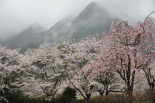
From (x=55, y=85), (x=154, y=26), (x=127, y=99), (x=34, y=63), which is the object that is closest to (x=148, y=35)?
Answer: (x=154, y=26)

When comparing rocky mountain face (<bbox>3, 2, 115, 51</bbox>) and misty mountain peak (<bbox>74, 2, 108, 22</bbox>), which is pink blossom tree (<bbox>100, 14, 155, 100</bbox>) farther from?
misty mountain peak (<bbox>74, 2, 108, 22</bbox>)

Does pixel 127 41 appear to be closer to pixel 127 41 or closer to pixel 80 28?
pixel 127 41

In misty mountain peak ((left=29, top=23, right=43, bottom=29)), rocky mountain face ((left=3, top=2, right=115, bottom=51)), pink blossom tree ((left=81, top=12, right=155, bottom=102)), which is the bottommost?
pink blossom tree ((left=81, top=12, right=155, bottom=102))

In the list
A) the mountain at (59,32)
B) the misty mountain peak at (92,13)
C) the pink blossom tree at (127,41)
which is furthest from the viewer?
the misty mountain peak at (92,13)

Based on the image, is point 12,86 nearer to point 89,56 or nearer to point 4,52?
point 4,52

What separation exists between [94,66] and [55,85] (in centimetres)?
990

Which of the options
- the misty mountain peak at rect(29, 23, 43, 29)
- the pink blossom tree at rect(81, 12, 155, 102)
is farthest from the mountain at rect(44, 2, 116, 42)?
the misty mountain peak at rect(29, 23, 43, 29)

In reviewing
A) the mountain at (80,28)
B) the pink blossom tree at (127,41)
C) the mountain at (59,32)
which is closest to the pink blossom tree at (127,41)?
the pink blossom tree at (127,41)

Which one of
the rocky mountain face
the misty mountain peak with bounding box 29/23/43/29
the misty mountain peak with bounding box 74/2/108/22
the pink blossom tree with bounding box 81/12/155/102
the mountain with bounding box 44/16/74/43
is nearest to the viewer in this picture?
the pink blossom tree with bounding box 81/12/155/102

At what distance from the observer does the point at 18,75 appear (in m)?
22.4

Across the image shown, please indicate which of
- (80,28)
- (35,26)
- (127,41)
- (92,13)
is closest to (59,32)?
(80,28)

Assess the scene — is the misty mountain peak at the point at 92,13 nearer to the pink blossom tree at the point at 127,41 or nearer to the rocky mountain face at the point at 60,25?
the rocky mountain face at the point at 60,25

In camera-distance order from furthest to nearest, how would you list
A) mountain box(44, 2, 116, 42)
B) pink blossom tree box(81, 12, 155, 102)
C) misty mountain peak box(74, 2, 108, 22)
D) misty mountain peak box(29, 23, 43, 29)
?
misty mountain peak box(29, 23, 43, 29)
misty mountain peak box(74, 2, 108, 22)
mountain box(44, 2, 116, 42)
pink blossom tree box(81, 12, 155, 102)

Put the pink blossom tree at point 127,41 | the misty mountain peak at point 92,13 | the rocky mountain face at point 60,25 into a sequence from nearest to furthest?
the pink blossom tree at point 127,41 → the rocky mountain face at point 60,25 → the misty mountain peak at point 92,13
